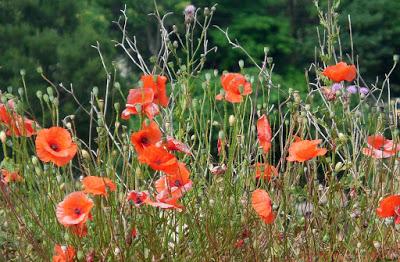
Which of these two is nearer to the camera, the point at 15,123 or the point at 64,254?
Answer: the point at 64,254

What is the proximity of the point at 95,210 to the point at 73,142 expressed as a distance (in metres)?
0.17

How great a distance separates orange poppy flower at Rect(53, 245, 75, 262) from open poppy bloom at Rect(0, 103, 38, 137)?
0.31 meters

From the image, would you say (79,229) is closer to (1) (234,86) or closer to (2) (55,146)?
(2) (55,146)

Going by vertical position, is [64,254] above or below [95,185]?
below

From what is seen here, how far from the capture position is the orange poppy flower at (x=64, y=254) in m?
2.13

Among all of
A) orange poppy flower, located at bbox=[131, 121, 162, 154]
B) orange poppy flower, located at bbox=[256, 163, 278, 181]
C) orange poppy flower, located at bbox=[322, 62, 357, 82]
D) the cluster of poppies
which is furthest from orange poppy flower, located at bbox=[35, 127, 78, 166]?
orange poppy flower, located at bbox=[322, 62, 357, 82]

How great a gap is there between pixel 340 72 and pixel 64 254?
836 millimetres

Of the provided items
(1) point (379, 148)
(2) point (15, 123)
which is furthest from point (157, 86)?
(1) point (379, 148)

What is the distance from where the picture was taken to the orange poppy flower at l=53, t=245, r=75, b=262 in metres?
2.13

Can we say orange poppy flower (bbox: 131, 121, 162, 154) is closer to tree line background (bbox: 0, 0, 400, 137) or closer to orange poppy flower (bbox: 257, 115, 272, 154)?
orange poppy flower (bbox: 257, 115, 272, 154)

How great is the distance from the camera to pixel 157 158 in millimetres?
2033

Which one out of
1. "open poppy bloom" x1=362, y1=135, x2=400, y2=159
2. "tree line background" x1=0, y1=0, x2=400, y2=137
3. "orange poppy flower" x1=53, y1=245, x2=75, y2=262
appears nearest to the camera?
"orange poppy flower" x1=53, y1=245, x2=75, y2=262

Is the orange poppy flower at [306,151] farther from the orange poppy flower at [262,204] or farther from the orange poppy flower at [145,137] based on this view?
the orange poppy flower at [145,137]

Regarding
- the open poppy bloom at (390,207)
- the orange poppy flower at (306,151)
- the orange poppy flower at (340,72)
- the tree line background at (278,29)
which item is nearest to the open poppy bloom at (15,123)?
the orange poppy flower at (306,151)
